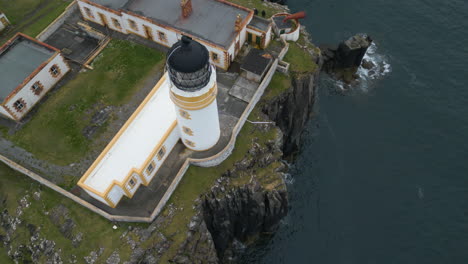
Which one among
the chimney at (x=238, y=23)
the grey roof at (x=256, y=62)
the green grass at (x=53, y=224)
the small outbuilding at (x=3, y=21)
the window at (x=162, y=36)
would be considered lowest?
the green grass at (x=53, y=224)

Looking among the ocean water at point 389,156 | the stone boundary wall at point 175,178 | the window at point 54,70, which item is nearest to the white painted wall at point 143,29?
the stone boundary wall at point 175,178

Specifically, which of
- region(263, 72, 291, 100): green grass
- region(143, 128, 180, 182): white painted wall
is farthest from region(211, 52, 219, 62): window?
region(143, 128, 180, 182): white painted wall

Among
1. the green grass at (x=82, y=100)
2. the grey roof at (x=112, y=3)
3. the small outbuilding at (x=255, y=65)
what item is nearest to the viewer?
the green grass at (x=82, y=100)

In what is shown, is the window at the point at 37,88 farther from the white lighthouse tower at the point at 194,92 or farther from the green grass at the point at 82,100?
the white lighthouse tower at the point at 194,92

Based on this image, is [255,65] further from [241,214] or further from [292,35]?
[241,214]

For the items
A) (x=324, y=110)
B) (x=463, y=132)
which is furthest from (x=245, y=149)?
(x=463, y=132)

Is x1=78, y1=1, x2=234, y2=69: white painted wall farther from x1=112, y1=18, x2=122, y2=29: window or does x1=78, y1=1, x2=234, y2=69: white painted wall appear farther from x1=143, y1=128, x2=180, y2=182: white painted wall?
x1=143, y1=128, x2=180, y2=182: white painted wall

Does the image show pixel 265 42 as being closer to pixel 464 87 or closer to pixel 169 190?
pixel 169 190

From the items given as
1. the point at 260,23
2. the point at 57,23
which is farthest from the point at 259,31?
the point at 57,23
